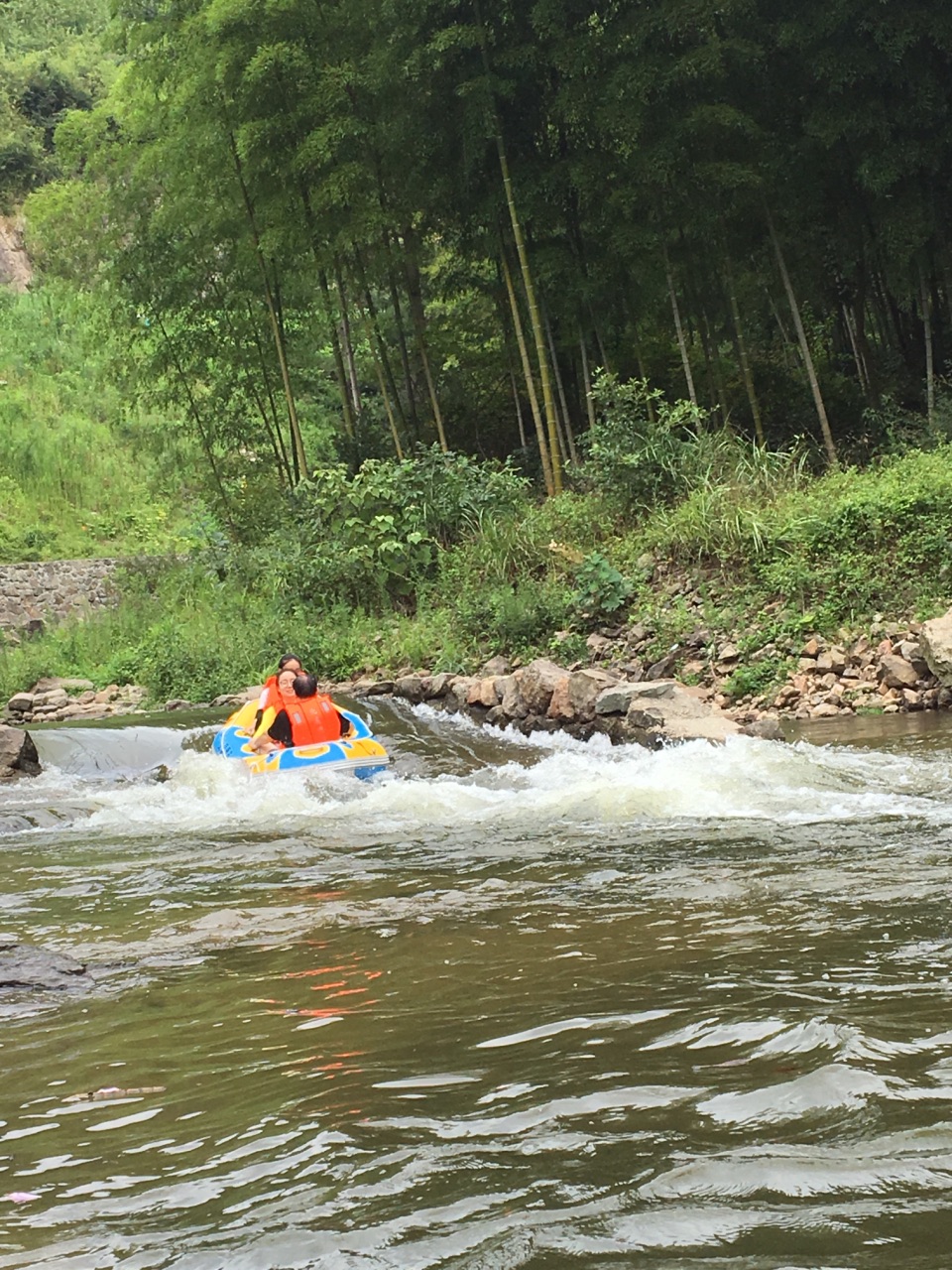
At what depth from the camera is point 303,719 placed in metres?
8.14

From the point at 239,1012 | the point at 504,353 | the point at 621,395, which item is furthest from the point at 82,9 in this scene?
the point at 239,1012

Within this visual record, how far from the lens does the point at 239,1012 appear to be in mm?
2664

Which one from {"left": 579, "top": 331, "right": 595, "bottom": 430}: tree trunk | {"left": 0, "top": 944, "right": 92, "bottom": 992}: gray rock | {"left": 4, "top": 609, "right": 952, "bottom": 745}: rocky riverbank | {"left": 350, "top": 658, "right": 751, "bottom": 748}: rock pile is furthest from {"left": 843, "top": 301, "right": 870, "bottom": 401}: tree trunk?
{"left": 0, "top": 944, "right": 92, "bottom": 992}: gray rock

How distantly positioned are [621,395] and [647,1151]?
11994 millimetres

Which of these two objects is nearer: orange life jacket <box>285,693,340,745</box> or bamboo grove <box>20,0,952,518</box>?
orange life jacket <box>285,693,340,745</box>

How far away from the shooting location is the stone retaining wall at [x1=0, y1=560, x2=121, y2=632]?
18797 mm

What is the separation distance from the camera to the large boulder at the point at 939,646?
8461 mm

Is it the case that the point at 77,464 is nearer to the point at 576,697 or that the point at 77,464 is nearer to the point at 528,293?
the point at 528,293

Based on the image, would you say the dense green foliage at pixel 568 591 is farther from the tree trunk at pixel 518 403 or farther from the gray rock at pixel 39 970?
the gray rock at pixel 39 970

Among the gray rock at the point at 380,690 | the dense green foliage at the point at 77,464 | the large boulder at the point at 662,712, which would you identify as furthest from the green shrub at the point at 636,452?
the dense green foliage at the point at 77,464

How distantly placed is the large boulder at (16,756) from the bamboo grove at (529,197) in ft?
24.0

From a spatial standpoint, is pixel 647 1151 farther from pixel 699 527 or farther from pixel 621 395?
pixel 621 395

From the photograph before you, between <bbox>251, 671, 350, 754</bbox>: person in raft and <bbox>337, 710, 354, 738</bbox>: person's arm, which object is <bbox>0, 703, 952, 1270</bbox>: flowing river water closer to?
<bbox>251, 671, 350, 754</bbox>: person in raft

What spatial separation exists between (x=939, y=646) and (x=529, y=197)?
312 inches
